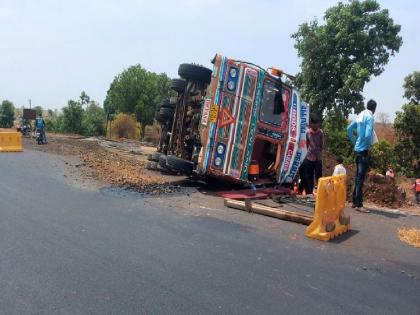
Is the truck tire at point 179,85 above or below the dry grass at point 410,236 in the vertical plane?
above

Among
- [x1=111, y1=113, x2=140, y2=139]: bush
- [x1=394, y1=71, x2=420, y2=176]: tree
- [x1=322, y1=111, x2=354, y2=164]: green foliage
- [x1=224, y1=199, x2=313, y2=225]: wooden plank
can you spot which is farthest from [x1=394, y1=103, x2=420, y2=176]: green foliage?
[x1=111, y1=113, x2=140, y2=139]: bush

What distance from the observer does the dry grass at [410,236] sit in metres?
5.73

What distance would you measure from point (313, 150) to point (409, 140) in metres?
13.9

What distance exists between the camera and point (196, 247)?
16.5ft

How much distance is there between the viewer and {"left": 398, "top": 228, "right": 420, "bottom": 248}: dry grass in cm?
573

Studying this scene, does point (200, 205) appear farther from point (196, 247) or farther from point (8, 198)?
point (8, 198)

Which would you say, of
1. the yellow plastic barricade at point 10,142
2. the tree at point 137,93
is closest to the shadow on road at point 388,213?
the yellow plastic barricade at point 10,142

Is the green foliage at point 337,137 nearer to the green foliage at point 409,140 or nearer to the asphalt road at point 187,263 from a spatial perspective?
A: the green foliage at point 409,140

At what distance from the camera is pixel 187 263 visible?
4.48 metres

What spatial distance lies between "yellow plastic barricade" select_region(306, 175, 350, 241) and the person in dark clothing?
2.59m

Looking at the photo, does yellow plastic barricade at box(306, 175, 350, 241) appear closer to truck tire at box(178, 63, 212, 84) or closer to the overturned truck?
the overturned truck

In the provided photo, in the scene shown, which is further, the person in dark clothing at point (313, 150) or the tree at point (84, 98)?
the tree at point (84, 98)

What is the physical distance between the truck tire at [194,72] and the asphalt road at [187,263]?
11.5 ft

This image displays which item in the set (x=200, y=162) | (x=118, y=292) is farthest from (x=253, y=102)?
(x=118, y=292)
